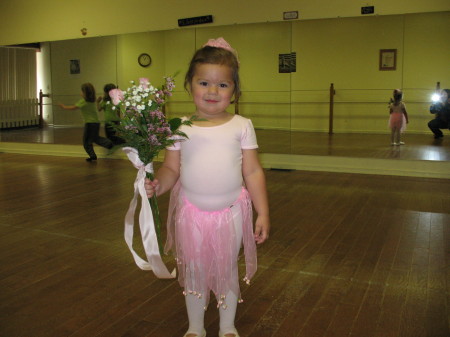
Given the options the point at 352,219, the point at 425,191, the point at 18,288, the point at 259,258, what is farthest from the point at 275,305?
the point at 425,191

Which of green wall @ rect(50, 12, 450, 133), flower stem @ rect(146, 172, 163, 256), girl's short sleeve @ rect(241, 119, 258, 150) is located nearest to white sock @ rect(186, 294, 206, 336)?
flower stem @ rect(146, 172, 163, 256)

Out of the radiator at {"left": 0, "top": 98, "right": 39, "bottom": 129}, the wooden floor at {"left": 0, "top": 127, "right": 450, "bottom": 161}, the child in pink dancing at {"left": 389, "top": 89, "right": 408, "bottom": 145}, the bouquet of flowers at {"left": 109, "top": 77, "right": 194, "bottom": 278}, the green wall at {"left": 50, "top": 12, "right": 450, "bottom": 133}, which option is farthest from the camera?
the radiator at {"left": 0, "top": 98, "right": 39, "bottom": 129}

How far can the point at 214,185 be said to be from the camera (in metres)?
2.06

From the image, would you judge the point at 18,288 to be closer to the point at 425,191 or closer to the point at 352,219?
the point at 352,219

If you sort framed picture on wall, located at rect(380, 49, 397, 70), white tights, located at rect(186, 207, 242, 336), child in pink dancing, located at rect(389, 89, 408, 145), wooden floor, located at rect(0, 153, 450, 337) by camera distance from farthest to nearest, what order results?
framed picture on wall, located at rect(380, 49, 397, 70) → child in pink dancing, located at rect(389, 89, 408, 145) → wooden floor, located at rect(0, 153, 450, 337) → white tights, located at rect(186, 207, 242, 336)

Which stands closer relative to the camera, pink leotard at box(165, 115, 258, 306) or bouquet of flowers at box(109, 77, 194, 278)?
bouquet of flowers at box(109, 77, 194, 278)

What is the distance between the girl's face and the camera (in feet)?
6.48

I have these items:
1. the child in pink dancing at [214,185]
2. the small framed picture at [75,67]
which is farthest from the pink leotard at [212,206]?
the small framed picture at [75,67]

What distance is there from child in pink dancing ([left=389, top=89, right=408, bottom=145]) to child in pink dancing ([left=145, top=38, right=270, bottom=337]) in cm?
704

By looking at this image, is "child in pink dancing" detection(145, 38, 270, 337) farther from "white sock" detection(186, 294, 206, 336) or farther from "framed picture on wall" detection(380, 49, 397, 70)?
"framed picture on wall" detection(380, 49, 397, 70)

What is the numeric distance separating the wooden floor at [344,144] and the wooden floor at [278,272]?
178 cm

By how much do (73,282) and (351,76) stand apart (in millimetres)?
8826

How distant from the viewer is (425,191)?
5.74m

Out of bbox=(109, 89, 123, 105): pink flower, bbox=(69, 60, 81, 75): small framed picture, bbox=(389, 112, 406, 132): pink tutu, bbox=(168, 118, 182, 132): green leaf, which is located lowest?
bbox=(389, 112, 406, 132): pink tutu
